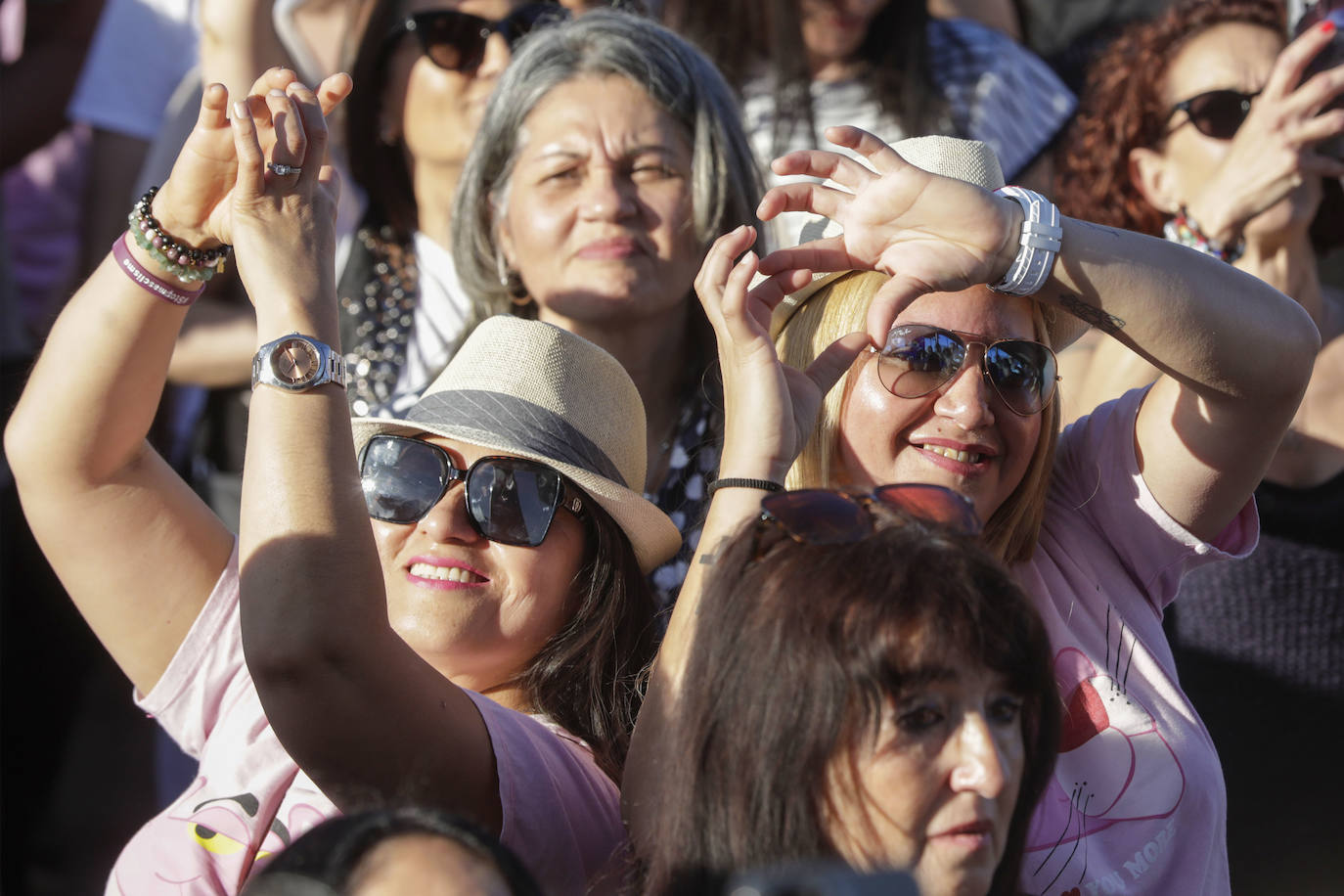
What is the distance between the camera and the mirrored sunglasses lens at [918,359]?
6.96 feet

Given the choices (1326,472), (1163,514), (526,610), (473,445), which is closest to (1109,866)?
(1163,514)

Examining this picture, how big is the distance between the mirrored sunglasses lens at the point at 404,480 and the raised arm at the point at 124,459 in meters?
0.25

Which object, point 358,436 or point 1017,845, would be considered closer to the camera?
point 1017,845

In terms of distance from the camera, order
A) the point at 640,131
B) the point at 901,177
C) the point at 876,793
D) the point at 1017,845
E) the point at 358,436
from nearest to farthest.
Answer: the point at 876,793, the point at 1017,845, the point at 901,177, the point at 358,436, the point at 640,131

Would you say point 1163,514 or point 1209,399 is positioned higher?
point 1209,399

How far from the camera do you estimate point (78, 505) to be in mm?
2145

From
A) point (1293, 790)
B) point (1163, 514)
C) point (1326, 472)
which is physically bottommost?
point (1293, 790)

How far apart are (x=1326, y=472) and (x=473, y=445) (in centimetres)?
176

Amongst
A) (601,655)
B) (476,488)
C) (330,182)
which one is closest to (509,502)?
(476,488)

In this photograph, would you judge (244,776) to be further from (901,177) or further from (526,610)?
(901,177)

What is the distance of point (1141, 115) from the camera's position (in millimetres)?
3342

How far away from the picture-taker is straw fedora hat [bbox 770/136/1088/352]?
Answer: 2264 millimetres

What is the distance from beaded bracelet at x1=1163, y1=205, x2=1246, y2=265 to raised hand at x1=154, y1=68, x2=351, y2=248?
6.04 ft

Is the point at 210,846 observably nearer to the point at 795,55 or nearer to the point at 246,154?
the point at 246,154
